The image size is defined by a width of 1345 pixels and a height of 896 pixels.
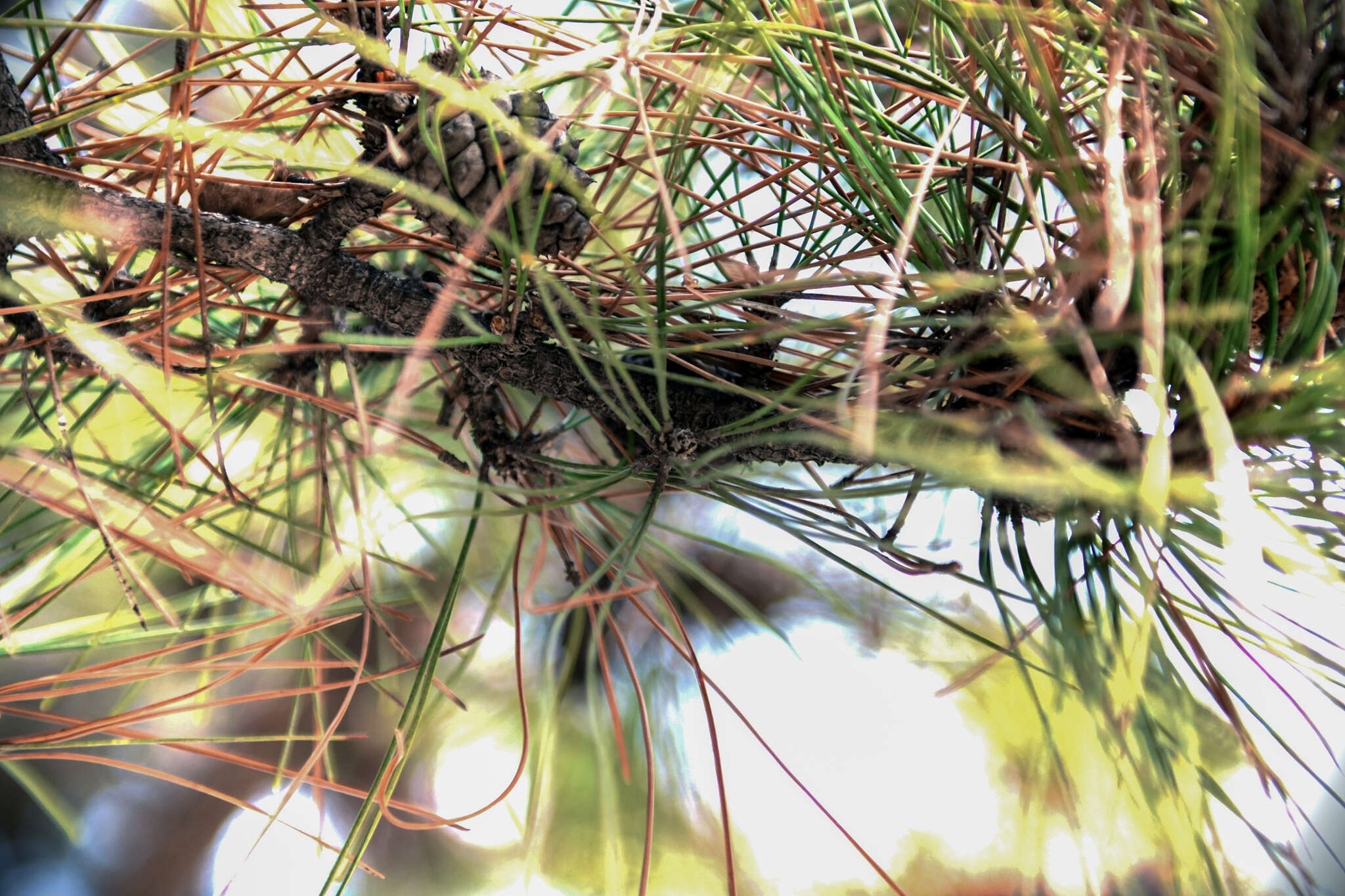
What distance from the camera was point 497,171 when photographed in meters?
0.17

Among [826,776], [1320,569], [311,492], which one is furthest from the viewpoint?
[826,776]

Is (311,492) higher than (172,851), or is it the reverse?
(311,492)

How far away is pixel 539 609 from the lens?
165mm

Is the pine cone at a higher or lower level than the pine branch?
higher

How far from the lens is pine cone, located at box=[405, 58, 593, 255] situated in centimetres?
17

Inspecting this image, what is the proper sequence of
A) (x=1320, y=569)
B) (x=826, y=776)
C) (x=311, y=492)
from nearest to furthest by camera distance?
1. (x=1320, y=569)
2. (x=311, y=492)
3. (x=826, y=776)

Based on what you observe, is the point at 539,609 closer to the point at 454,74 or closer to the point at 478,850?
the point at 454,74

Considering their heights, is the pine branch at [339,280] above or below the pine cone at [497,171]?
below

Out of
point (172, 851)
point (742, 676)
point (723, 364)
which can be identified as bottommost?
point (172, 851)

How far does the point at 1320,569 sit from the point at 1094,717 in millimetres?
47

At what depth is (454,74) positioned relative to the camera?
166mm

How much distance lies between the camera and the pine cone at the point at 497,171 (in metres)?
0.17

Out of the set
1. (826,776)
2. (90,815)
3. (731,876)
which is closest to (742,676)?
(826,776)

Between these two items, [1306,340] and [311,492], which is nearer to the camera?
[1306,340]
